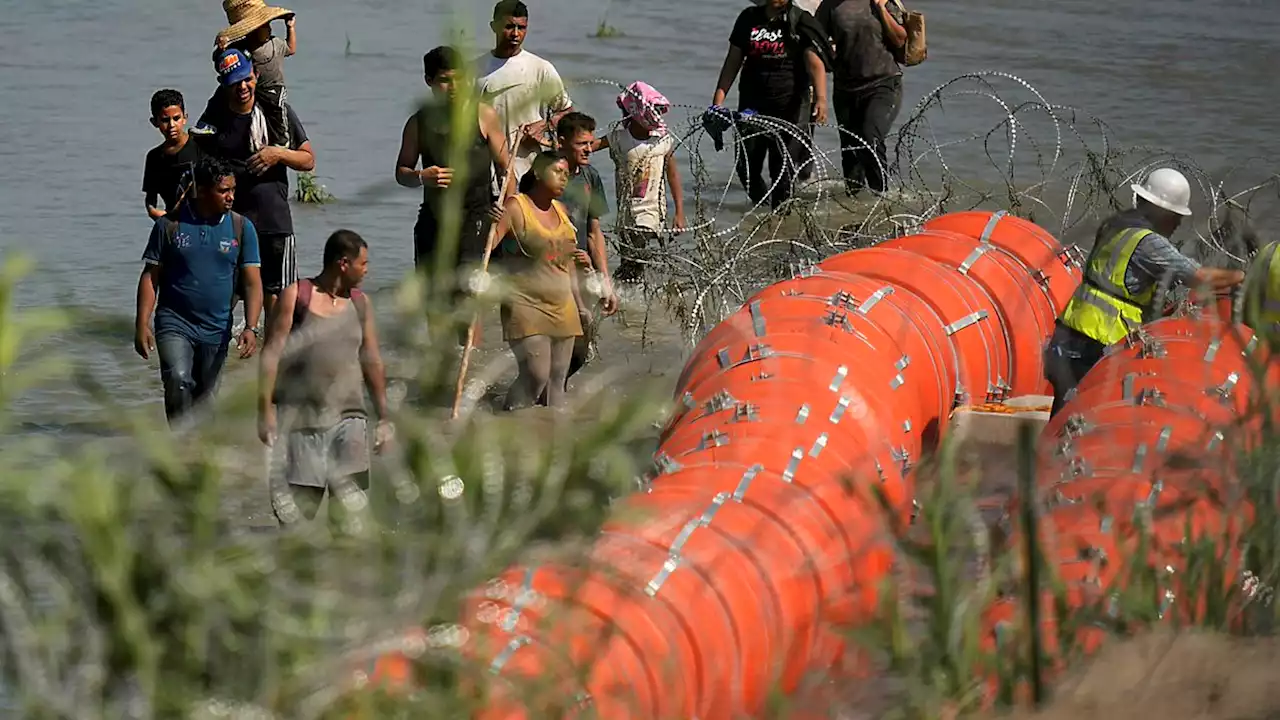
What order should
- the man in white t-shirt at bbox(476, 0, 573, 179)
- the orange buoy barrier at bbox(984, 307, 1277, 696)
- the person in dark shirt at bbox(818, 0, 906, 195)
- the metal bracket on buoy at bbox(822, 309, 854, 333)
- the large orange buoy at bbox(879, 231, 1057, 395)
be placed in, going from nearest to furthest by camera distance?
1. the orange buoy barrier at bbox(984, 307, 1277, 696)
2. the metal bracket on buoy at bbox(822, 309, 854, 333)
3. the man in white t-shirt at bbox(476, 0, 573, 179)
4. the large orange buoy at bbox(879, 231, 1057, 395)
5. the person in dark shirt at bbox(818, 0, 906, 195)

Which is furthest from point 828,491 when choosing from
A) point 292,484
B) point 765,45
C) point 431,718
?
point 765,45

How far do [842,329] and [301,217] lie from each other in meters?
6.83

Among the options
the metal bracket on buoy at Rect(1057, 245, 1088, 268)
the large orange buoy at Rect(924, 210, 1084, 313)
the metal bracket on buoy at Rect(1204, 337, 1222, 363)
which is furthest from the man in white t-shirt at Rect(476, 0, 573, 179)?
the metal bracket on buoy at Rect(1204, 337, 1222, 363)

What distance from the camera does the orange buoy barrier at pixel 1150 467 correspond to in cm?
458

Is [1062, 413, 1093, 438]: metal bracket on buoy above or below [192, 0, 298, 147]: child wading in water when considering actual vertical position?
below

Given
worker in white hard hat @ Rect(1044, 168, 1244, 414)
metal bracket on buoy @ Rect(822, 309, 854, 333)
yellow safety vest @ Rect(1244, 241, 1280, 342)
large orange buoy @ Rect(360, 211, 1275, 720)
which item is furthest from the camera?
metal bracket on buoy @ Rect(822, 309, 854, 333)

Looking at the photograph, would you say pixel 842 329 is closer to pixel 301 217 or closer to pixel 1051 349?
pixel 1051 349

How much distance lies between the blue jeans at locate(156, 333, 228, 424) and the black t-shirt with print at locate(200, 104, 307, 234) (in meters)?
1.26

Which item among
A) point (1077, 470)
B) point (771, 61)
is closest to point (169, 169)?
point (1077, 470)

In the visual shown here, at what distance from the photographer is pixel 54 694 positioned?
2809mm

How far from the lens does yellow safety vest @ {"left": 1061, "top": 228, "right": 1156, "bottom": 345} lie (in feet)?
28.4

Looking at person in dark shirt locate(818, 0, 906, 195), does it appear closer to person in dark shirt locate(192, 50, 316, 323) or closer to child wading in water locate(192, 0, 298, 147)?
child wading in water locate(192, 0, 298, 147)

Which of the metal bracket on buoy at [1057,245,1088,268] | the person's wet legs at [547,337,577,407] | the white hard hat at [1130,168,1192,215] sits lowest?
the person's wet legs at [547,337,577,407]

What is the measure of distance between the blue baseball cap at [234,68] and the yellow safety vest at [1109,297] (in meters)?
3.91
